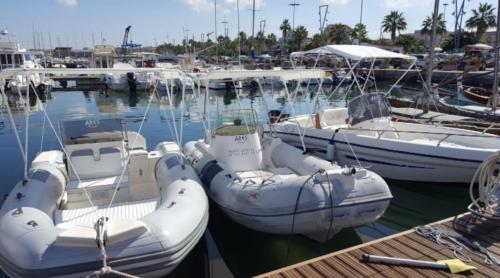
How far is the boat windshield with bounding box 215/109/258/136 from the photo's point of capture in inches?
283

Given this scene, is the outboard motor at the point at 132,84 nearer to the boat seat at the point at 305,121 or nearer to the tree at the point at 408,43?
the boat seat at the point at 305,121

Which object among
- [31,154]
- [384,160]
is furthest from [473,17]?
[31,154]

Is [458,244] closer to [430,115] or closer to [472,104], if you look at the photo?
[430,115]

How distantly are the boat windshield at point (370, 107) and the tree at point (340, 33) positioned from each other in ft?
158

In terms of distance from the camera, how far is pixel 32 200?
497cm

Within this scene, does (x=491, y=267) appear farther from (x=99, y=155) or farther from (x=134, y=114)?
(x=134, y=114)

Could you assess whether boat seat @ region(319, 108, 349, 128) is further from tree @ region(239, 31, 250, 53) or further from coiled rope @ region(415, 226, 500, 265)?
tree @ region(239, 31, 250, 53)

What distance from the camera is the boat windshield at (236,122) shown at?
7187 mm

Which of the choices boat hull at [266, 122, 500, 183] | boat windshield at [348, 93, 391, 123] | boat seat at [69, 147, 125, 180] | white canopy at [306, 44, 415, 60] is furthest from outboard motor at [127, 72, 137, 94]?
boat seat at [69, 147, 125, 180]

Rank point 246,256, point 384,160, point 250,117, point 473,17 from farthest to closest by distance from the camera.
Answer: point 473,17 < point 384,160 < point 250,117 < point 246,256

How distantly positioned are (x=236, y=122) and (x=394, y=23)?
59.0 metres

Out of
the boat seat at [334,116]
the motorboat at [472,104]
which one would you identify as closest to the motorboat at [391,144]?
the boat seat at [334,116]

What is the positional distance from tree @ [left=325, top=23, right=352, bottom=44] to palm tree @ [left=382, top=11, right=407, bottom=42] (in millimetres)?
7266

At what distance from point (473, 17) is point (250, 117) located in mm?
57757
